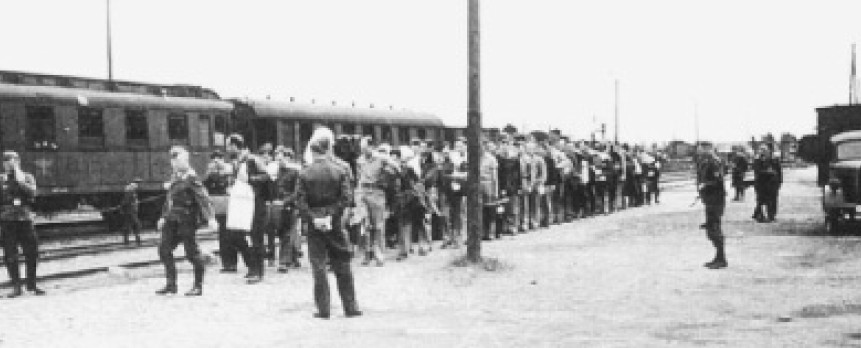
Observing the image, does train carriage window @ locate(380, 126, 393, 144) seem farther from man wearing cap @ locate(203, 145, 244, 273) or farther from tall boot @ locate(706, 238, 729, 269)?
tall boot @ locate(706, 238, 729, 269)

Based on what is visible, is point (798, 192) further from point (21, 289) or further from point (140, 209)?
point (21, 289)

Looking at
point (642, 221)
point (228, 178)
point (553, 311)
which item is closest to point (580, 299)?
point (553, 311)

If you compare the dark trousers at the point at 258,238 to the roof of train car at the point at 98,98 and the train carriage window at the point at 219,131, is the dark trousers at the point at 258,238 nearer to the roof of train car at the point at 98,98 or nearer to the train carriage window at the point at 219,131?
the roof of train car at the point at 98,98

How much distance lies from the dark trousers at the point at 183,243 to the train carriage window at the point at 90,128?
1145cm

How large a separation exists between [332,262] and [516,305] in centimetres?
199

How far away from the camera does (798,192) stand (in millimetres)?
33844

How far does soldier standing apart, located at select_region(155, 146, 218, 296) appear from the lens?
11.1 meters

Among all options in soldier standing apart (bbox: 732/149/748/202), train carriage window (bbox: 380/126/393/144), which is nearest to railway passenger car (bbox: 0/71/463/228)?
train carriage window (bbox: 380/126/393/144)

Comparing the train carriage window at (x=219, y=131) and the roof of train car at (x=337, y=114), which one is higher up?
the roof of train car at (x=337, y=114)

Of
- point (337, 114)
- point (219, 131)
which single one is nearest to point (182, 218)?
point (219, 131)

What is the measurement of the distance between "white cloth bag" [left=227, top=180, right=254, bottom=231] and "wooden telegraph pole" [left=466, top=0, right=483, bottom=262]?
9.75 ft

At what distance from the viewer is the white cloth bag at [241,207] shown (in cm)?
1220

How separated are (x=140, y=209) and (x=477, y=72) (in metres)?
12.8

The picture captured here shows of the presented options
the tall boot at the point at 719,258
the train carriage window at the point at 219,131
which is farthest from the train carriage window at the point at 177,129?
the tall boot at the point at 719,258
